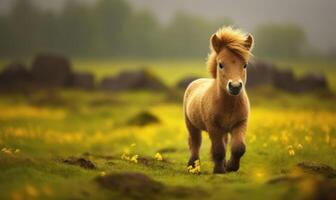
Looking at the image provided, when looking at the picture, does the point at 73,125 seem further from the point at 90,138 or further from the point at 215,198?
the point at 215,198

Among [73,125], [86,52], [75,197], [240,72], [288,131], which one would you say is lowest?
[86,52]

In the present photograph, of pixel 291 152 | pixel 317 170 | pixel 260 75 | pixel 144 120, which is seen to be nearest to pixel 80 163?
pixel 317 170

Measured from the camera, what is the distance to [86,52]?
12681cm

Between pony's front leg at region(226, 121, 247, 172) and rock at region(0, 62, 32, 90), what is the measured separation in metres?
44.1

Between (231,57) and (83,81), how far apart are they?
46926mm

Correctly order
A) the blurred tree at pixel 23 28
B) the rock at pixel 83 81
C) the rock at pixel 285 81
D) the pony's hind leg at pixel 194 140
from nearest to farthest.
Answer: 1. the pony's hind leg at pixel 194 140
2. the rock at pixel 285 81
3. the rock at pixel 83 81
4. the blurred tree at pixel 23 28

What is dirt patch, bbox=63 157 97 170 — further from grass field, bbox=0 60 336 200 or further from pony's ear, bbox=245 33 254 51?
pony's ear, bbox=245 33 254 51

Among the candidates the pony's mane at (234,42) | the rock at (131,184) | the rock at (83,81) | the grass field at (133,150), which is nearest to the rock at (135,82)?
the rock at (83,81)

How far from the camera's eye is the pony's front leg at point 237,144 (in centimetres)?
1324

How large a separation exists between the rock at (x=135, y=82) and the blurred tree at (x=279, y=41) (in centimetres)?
8148

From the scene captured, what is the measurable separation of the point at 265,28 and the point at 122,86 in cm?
9000

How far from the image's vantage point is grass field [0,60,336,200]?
10.0 meters

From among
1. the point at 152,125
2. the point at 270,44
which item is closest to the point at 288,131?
the point at 152,125

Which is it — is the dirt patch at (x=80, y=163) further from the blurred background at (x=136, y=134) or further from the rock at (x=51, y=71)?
the rock at (x=51, y=71)
